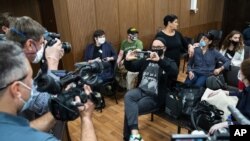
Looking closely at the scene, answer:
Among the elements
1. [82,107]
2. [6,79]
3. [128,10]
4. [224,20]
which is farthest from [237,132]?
[224,20]

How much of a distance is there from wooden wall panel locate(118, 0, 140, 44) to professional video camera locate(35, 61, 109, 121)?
345cm

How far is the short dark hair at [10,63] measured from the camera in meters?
1.03

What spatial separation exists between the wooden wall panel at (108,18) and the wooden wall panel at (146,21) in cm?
64

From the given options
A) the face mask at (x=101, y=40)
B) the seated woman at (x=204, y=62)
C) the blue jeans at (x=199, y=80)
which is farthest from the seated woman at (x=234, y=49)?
the face mask at (x=101, y=40)

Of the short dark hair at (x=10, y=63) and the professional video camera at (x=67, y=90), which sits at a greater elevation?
the short dark hair at (x=10, y=63)

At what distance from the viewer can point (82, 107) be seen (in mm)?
1266

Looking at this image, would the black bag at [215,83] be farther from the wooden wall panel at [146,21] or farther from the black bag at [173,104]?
the wooden wall panel at [146,21]

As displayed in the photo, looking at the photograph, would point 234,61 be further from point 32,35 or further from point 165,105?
point 32,35

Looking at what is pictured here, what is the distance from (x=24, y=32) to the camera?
5.62ft

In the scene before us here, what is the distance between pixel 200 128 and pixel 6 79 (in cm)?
197

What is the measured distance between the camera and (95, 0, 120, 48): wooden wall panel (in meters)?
4.39

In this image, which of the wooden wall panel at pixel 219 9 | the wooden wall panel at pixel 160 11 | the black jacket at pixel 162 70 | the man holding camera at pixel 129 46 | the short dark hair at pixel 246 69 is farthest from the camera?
the wooden wall panel at pixel 219 9

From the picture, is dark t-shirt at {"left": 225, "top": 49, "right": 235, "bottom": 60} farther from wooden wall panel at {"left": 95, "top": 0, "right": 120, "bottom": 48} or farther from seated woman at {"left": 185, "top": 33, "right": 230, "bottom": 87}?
wooden wall panel at {"left": 95, "top": 0, "right": 120, "bottom": 48}

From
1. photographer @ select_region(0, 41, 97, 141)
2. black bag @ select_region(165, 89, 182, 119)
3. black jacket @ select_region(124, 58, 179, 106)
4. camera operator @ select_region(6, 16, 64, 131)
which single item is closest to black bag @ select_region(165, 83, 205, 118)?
black bag @ select_region(165, 89, 182, 119)
